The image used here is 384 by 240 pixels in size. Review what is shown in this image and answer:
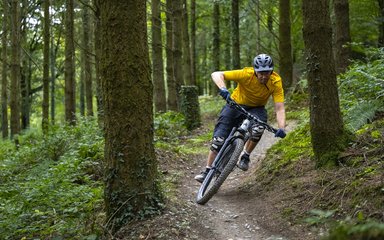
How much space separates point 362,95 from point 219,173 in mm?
3696

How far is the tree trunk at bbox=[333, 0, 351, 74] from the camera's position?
1122cm

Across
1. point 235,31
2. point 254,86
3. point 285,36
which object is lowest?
point 254,86

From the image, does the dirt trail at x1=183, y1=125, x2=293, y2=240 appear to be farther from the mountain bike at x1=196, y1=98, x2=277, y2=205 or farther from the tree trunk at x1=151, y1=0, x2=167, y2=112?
the tree trunk at x1=151, y1=0, x2=167, y2=112

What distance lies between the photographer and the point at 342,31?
11.4m

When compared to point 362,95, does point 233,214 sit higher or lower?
lower

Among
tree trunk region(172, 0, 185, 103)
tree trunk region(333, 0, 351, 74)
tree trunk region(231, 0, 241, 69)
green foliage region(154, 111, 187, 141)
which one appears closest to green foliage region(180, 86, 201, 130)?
green foliage region(154, 111, 187, 141)

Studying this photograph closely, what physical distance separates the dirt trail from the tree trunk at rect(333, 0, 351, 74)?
5.56 metres

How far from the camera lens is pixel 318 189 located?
5.82m

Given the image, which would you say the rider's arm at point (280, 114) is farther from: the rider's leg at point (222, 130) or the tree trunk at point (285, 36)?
the tree trunk at point (285, 36)

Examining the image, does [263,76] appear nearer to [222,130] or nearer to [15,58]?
[222,130]

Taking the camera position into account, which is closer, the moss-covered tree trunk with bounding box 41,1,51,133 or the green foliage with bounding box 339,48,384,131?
the green foliage with bounding box 339,48,384,131

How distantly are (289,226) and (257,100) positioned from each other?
2.52 metres

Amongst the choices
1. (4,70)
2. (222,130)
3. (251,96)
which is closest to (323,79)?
(251,96)

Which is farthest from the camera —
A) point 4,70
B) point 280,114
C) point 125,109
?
point 4,70
